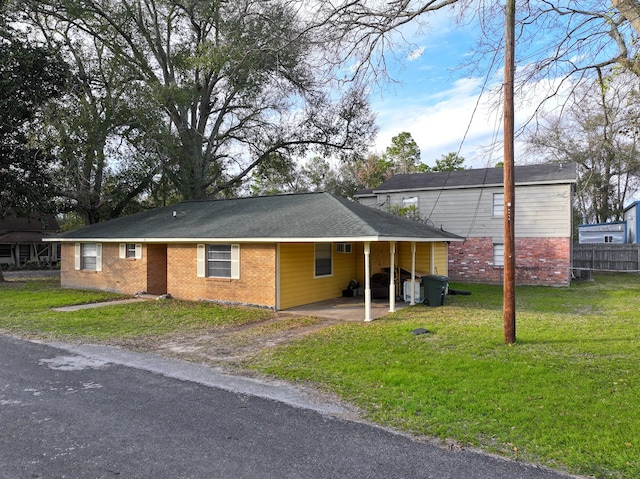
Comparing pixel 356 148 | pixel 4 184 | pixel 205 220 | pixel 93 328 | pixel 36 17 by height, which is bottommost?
pixel 93 328

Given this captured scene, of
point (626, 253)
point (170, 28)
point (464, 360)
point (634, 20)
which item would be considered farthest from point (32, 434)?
point (626, 253)

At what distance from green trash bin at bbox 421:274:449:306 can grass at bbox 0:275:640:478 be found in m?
0.37

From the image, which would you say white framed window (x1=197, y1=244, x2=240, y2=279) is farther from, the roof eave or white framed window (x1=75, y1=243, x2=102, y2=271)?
white framed window (x1=75, y1=243, x2=102, y2=271)

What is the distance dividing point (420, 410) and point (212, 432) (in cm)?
226

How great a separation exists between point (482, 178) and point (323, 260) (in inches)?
394

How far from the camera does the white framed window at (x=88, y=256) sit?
55.0ft

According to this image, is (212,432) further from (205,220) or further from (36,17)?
(36,17)

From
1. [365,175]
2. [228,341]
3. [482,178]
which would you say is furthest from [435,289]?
[365,175]

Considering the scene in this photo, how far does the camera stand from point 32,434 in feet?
13.8

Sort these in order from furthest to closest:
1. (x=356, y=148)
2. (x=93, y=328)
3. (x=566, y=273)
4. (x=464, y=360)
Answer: (x=356, y=148) < (x=566, y=273) < (x=93, y=328) < (x=464, y=360)

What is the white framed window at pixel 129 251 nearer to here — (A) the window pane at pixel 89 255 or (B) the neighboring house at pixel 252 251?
(B) the neighboring house at pixel 252 251

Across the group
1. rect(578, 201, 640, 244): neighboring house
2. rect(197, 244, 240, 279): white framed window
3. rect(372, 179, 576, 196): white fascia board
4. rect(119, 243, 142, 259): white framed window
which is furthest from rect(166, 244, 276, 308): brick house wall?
rect(578, 201, 640, 244): neighboring house

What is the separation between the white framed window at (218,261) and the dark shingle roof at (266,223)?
484mm

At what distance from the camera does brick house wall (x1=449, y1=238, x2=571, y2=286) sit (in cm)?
1828
